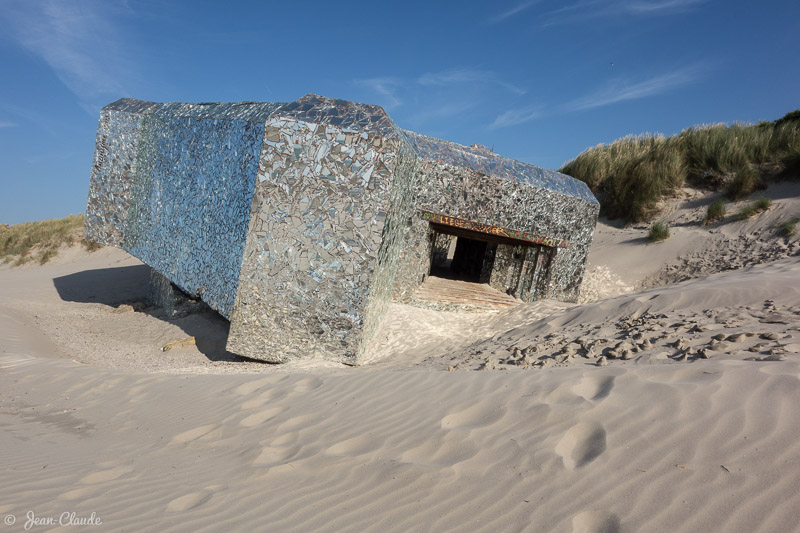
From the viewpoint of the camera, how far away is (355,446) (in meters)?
3.30

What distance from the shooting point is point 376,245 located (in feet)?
22.3

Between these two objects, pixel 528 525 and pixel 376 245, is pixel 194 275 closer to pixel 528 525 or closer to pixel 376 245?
pixel 376 245

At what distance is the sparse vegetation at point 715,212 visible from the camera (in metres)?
13.2

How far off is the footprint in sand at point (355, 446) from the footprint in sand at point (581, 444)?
119 centimetres

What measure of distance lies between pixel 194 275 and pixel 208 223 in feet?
3.29

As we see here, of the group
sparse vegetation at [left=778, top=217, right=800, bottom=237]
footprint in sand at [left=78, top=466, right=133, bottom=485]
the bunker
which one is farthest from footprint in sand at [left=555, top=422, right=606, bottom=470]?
sparse vegetation at [left=778, top=217, right=800, bottom=237]

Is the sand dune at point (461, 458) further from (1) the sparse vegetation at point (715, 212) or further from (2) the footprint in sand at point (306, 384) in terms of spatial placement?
(1) the sparse vegetation at point (715, 212)

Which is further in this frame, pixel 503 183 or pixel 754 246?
pixel 754 246

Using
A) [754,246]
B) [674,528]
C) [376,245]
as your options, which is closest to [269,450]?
[674,528]

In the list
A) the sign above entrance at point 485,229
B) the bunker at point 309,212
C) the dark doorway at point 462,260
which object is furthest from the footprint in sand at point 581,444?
the dark doorway at point 462,260

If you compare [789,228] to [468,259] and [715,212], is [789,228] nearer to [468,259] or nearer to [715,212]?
[715,212]

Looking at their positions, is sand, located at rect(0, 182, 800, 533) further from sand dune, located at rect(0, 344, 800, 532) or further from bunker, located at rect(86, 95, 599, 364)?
bunker, located at rect(86, 95, 599, 364)

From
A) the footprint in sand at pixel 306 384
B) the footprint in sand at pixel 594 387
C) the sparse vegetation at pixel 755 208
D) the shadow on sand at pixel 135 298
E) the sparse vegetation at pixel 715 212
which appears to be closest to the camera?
the footprint in sand at pixel 594 387

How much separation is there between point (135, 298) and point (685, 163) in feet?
55.7
